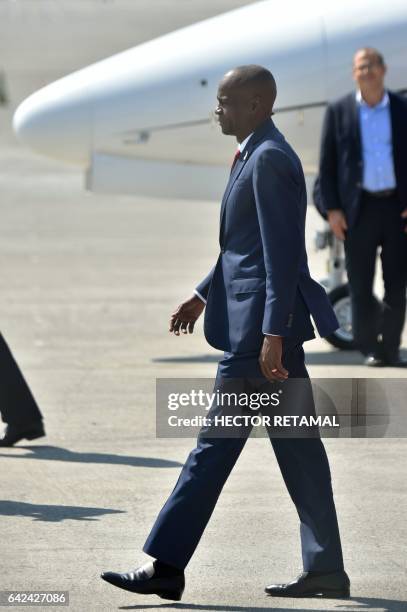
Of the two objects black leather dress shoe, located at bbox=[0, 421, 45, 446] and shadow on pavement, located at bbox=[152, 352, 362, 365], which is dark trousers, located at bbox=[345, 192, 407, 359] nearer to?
shadow on pavement, located at bbox=[152, 352, 362, 365]

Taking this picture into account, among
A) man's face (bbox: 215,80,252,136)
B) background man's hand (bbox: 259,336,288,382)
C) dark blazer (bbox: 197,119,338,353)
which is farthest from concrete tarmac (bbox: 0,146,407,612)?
man's face (bbox: 215,80,252,136)

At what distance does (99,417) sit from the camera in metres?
7.99

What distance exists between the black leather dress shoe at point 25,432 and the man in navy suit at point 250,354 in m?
2.38

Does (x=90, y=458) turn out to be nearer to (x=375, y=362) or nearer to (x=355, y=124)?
(x=375, y=362)

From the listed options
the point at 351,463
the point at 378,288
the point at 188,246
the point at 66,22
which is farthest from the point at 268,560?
the point at 66,22

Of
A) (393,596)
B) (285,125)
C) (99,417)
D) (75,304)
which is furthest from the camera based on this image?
(75,304)

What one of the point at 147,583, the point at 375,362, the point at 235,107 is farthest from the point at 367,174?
the point at 147,583

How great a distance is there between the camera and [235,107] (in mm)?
4871

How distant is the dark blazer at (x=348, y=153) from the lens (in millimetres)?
9117

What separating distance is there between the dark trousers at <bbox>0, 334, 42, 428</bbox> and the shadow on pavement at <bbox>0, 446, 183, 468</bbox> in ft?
0.49

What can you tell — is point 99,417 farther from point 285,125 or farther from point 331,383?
point 285,125

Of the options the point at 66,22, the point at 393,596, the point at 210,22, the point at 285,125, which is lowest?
the point at 393,596

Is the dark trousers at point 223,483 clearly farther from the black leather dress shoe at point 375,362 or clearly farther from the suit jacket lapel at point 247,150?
the black leather dress shoe at point 375,362

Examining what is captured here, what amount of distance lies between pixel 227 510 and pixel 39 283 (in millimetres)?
8185
